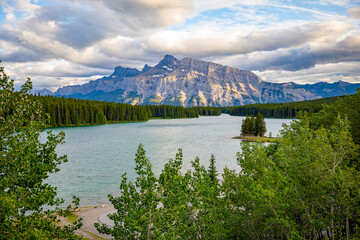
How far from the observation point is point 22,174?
1104 cm

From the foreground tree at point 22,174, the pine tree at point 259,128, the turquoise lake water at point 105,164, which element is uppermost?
the foreground tree at point 22,174

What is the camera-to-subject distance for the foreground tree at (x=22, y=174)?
10070 mm

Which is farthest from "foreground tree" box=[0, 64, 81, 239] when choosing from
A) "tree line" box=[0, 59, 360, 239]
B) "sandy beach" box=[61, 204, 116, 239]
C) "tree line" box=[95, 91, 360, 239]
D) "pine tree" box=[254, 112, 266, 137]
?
"pine tree" box=[254, 112, 266, 137]

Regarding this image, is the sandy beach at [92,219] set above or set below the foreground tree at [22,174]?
below

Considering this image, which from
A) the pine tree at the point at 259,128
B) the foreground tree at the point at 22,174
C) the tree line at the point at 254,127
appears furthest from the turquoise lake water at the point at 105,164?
the foreground tree at the point at 22,174

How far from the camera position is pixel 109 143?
9269 cm

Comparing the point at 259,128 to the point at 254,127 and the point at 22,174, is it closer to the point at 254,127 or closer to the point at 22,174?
the point at 254,127

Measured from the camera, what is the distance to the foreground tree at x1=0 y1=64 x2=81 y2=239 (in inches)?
396

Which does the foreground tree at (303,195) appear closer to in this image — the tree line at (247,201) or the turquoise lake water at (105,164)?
the tree line at (247,201)

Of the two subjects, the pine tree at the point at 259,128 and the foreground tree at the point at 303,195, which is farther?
the pine tree at the point at 259,128

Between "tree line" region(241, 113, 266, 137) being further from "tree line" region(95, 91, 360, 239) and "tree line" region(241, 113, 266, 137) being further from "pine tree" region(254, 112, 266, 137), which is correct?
"tree line" region(95, 91, 360, 239)

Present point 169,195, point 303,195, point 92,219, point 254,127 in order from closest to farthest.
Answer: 1. point 169,195
2. point 303,195
3. point 92,219
4. point 254,127

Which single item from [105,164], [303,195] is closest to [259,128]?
[105,164]

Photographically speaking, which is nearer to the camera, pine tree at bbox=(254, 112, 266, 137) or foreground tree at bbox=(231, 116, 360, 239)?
foreground tree at bbox=(231, 116, 360, 239)
